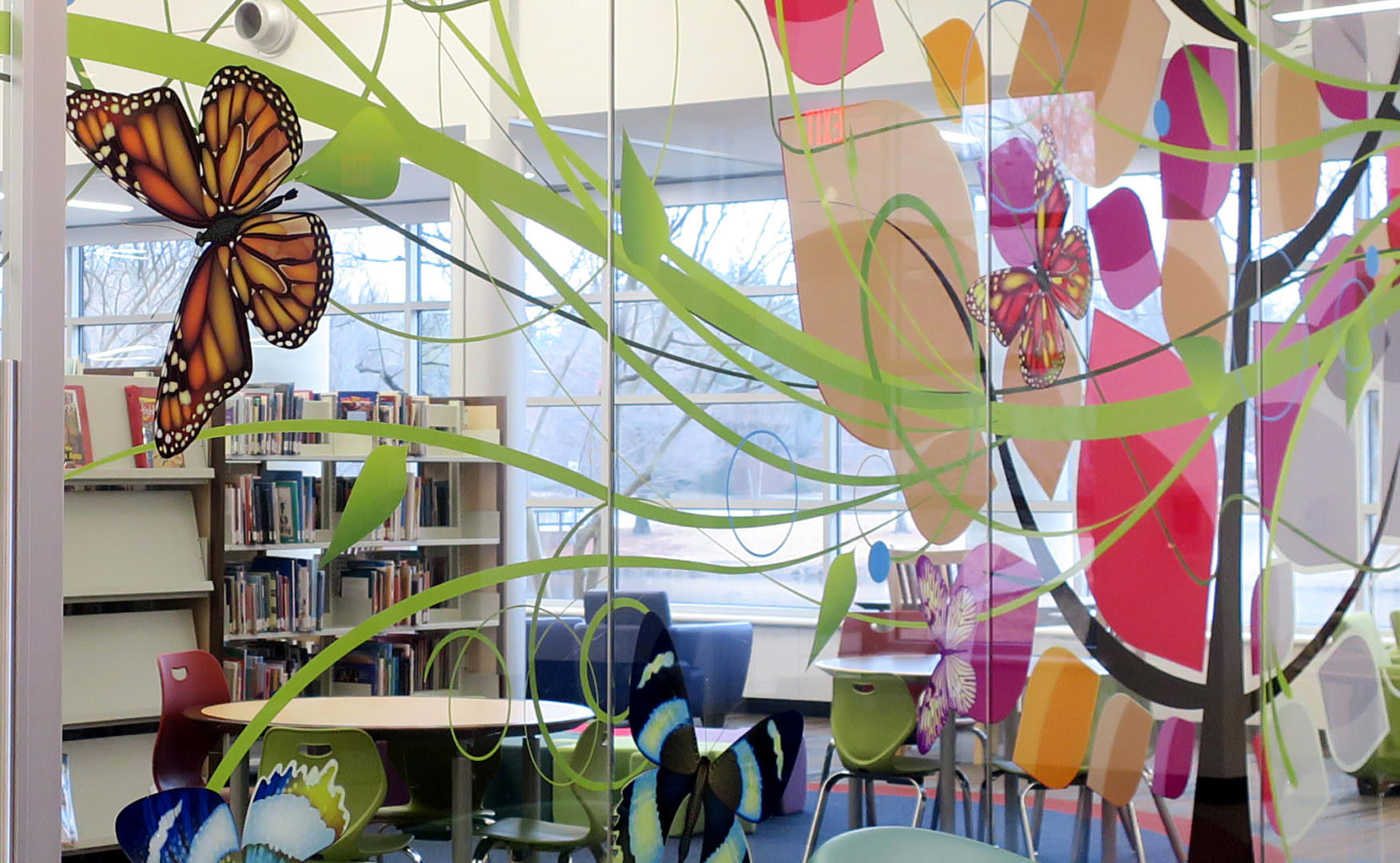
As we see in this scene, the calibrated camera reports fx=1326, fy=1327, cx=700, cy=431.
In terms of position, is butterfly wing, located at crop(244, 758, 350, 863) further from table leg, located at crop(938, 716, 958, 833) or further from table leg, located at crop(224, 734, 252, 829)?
table leg, located at crop(938, 716, 958, 833)

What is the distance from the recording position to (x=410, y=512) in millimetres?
3207

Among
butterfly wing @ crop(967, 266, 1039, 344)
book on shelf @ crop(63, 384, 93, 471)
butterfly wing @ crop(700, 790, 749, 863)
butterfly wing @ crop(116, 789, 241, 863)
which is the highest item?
butterfly wing @ crop(967, 266, 1039, 344)

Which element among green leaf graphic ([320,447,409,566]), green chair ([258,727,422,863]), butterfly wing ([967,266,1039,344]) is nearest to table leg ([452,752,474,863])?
green chair ([258,727,422,863])

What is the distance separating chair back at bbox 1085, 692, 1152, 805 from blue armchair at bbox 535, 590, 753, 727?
3.03 ft

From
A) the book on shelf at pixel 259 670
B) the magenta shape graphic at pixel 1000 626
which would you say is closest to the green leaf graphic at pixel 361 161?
the book on shelf at pixel 259 670

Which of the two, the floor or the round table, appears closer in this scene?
the round table

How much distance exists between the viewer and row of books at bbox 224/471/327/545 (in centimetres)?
362

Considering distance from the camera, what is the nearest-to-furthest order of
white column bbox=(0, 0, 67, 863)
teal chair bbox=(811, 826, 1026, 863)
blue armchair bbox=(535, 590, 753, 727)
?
teal chair bbox=(811, 826, 1026, 863) < white column bbox=(0, 0, 67, 863) < blue armchair bbox=(535, 590, 753, 727)

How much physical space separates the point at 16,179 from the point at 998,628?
8.28 ft

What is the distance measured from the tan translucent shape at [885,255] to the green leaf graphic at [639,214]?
13.6 inches

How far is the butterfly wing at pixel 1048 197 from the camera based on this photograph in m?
3.39

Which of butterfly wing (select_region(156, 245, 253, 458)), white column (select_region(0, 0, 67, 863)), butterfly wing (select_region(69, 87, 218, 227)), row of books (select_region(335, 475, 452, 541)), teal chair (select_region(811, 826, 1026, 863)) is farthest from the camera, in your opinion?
row of books (select_region(335, 475, 452, 541))

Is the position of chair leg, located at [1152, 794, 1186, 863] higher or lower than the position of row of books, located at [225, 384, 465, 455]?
lower

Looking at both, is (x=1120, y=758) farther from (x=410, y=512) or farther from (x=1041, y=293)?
(x=410, y=512)
